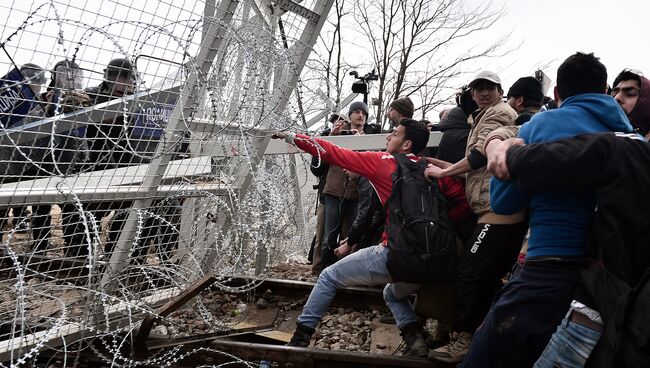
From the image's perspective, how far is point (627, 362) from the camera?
6.43 feet

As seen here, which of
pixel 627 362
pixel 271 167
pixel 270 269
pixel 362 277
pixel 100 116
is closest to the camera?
pixel 627 362

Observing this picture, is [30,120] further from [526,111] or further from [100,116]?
[526,111]

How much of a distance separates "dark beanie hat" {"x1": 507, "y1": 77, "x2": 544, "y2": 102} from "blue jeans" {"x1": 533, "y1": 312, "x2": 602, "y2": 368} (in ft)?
7.12

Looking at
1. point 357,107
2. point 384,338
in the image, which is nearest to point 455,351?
point 384,338

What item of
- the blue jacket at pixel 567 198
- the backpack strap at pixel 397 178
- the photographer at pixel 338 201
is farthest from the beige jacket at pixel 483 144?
the photographer at pixel 338 201

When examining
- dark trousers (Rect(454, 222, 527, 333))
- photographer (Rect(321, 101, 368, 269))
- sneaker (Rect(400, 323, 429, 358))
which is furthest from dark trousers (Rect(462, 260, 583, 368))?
photographer (Rect(321, 101, 368, 269))

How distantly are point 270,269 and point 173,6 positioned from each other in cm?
404

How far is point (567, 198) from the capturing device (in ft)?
7.49

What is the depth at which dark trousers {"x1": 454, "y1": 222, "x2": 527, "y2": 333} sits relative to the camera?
10.6 ft

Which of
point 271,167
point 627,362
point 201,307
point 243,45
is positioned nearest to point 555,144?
point 627,362

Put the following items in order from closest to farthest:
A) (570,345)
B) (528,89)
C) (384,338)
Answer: (570,345) → (528,89) → (384,338)

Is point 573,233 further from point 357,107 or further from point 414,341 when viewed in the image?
point 357,107

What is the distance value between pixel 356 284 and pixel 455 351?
0.83 metres

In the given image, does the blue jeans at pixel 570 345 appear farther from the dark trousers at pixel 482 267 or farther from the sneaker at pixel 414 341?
the sneaker at pixel 414 341
